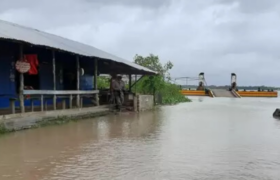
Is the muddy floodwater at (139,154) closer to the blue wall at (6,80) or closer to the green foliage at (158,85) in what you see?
the blue wall at (6,80)

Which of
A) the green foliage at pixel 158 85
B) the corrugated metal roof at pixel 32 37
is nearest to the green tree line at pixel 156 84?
the green foliage at pixel 158 85

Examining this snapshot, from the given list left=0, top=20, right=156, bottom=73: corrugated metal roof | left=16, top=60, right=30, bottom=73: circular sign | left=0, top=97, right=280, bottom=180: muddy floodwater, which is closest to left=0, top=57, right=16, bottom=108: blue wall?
left=0, top=20, right=156, bottom=73: corrugated metal roof

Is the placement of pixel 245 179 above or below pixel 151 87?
below

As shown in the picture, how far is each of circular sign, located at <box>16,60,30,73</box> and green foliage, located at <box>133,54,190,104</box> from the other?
14.0 metres

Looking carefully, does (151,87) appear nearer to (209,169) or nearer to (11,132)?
(11,132)

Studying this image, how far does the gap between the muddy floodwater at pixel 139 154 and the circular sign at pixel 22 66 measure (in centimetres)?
210

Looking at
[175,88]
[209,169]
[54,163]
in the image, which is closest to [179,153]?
[209,169]

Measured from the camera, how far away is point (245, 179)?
6.11 meters

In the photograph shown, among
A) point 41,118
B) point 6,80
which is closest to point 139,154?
point 41,118

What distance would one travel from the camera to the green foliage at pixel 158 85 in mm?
26688

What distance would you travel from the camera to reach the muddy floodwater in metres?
6.35

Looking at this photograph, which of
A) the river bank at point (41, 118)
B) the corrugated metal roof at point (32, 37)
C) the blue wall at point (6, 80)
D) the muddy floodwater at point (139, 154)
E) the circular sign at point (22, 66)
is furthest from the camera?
the blue wall at point (6, 80)

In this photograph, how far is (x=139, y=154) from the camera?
796 cm

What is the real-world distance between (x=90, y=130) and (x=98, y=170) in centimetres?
557
